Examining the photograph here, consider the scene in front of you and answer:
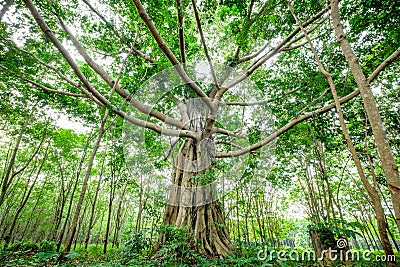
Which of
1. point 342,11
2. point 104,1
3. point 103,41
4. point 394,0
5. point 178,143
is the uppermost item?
point 104,1

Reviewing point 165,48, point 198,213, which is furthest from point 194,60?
point 198,213

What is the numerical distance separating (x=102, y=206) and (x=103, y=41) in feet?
58.7

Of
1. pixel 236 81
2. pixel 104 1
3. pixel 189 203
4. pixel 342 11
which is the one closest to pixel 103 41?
pixel 104 1

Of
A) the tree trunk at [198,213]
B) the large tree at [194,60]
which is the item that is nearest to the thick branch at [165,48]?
the large tree at [194,60]

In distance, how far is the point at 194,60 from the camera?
21.4ft

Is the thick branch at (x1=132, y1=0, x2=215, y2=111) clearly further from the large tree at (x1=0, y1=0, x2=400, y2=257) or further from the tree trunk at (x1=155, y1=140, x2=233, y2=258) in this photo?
the tree trunk at (x1=155, y1=140, x2=233, y2=258)

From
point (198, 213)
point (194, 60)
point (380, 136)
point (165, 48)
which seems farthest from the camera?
point (194, 60)

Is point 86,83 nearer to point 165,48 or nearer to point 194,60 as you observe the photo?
point 165,48

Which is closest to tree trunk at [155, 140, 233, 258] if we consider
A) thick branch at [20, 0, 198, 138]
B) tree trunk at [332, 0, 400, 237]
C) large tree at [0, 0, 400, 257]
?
large tree at [0, 0, 400, 257]

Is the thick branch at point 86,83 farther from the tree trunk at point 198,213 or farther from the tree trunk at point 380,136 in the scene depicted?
the tree trunk at point 380,136

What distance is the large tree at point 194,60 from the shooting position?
4047 mm

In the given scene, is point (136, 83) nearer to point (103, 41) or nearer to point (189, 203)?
point (103, 41)

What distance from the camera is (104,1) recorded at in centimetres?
497

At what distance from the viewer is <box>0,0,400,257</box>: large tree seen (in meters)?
4.05
